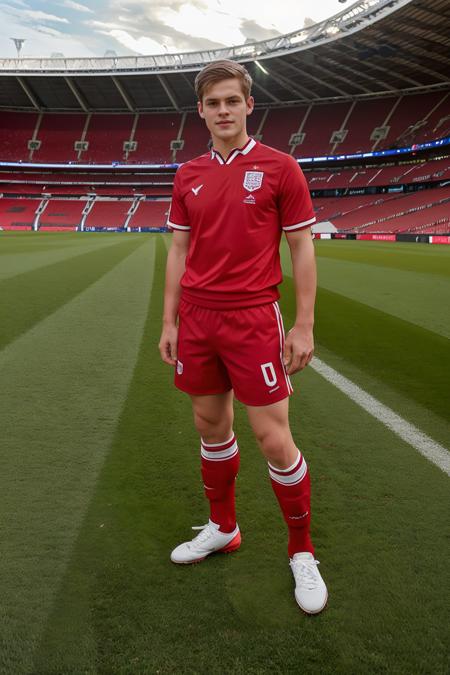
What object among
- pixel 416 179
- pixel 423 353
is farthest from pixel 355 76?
pixel 423 353

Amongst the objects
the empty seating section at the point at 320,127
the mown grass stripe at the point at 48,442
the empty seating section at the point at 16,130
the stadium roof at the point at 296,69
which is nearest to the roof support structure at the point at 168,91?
the stadium roof at the point at 296,69

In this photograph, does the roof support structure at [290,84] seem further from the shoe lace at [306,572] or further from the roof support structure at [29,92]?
the shoe lace at [306,572]

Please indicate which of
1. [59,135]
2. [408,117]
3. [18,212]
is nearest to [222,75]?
[408,117]

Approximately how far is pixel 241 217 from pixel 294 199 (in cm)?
23

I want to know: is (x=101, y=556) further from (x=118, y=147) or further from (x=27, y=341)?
(x=118, y=147)

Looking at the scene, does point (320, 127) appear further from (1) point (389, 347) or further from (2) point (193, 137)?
(1) point (389, 347)

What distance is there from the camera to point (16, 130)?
59844 millimetres

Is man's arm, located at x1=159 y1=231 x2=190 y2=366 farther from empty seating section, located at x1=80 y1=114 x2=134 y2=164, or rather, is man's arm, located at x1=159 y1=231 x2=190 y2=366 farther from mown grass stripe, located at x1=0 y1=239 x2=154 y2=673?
empty seating section, located at x1=80 y1=114 x2=134 y2=164

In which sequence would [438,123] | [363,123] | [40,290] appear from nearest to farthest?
[40,290]
[438,123]
[363,123]

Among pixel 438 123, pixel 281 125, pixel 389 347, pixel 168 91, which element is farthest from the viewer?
pixel 281 125

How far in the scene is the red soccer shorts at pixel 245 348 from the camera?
208 cm

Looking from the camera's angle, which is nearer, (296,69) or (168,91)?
(296,69)

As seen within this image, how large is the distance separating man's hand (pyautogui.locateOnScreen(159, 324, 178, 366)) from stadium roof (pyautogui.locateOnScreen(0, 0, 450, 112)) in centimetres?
3437

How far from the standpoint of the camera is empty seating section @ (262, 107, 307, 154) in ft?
179
